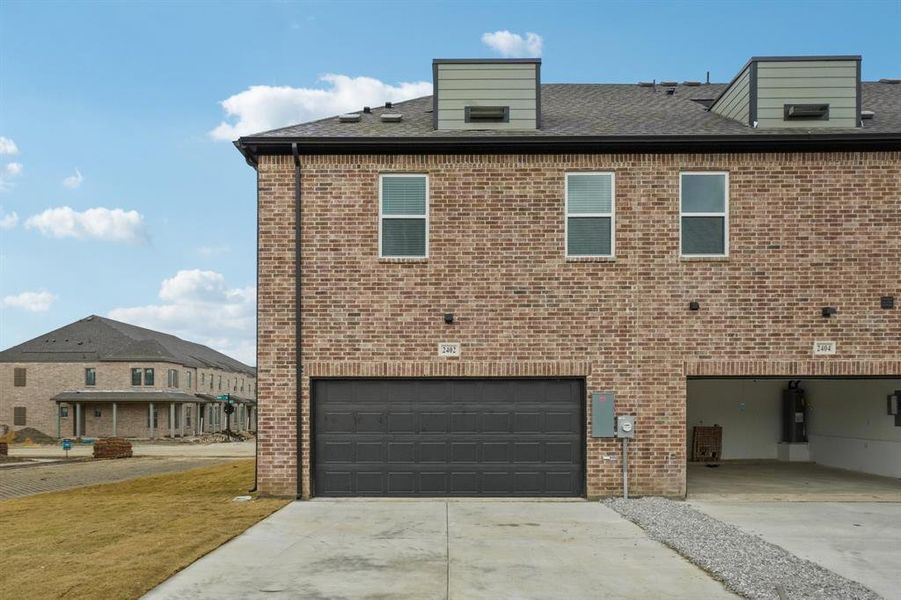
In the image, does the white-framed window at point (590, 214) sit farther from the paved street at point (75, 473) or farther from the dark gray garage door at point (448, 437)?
the paved street at point (75, 473)

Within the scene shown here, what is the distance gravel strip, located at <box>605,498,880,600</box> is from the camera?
761 centimetres

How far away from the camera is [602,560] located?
906 centimetres

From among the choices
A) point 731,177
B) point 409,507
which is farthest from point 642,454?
point 731,177

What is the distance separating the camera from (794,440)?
69.2 ft

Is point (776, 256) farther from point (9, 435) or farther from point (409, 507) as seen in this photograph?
point (9, 435)

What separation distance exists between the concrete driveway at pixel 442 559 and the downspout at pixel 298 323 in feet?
4.49

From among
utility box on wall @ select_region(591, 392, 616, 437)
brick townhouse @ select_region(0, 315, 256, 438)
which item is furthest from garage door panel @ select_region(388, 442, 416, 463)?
brick townhouse @ select_region(0, 315, 256, 438)

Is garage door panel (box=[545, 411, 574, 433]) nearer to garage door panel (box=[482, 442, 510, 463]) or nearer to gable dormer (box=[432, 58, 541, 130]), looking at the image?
garage door panel (box=[482, 442, 510, 463])

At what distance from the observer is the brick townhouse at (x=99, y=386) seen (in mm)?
53750

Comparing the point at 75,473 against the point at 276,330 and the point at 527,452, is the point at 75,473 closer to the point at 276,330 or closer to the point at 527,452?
the point at 276,330

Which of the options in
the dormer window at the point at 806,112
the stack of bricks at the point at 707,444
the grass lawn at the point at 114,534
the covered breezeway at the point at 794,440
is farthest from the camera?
the stack of bricks at the point at 707,444

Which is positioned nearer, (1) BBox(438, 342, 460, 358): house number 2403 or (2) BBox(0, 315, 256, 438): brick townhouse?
(1) BBox(438, 342, 460, 358): house number 2403

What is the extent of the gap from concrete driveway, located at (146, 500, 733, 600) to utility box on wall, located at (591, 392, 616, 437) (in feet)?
5.26

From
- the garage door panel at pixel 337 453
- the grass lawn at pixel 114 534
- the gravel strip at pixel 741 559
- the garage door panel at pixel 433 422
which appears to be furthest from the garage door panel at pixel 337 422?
the gravel strip at pixel 741 559
